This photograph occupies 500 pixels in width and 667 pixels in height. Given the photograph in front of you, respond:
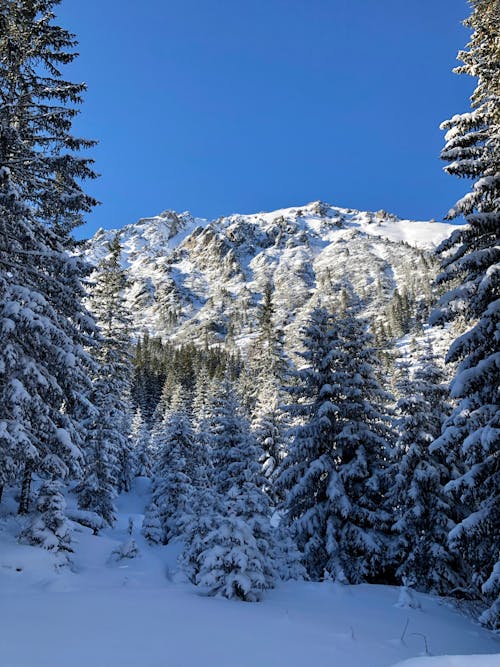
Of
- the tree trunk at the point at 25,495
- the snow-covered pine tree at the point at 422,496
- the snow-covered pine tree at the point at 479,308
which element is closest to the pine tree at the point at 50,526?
the tree trunk at the point at 25,495

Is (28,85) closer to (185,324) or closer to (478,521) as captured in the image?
(478,521)

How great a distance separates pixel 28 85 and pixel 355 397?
16.0m

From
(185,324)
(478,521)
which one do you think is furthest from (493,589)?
(185,324)

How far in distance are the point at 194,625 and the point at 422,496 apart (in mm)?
10745

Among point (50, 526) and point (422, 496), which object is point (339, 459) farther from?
point (50, 526)

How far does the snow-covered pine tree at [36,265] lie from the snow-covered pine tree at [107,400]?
377 inches

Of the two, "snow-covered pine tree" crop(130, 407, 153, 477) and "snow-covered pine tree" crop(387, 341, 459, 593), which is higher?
"snow-covered pine tree" crop(387, 341, 459, 593)

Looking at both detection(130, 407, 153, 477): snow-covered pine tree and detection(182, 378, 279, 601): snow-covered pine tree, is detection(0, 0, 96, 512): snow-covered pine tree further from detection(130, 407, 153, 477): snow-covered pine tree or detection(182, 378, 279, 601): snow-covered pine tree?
detection(130, 407, 153, 477): snow-covered pine tree

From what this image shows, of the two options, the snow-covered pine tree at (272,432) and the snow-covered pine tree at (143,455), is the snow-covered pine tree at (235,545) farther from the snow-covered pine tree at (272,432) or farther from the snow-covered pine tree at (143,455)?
the snow-covered pine tree at (143,455)

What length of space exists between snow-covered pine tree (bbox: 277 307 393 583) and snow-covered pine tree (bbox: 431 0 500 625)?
4297mm

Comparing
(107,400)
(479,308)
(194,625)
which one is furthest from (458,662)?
(107,400)

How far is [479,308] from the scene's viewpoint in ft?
36.5

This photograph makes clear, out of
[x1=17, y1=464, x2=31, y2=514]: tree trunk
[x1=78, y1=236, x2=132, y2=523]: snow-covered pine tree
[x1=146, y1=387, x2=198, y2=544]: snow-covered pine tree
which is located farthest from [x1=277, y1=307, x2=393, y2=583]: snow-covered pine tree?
[x1=78, y1=236, x2=132, y2=523]: snow-covered pine tree

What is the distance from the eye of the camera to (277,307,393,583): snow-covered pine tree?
52.0 feet
